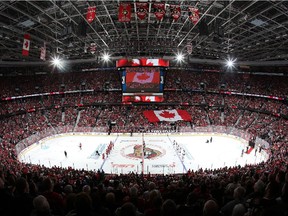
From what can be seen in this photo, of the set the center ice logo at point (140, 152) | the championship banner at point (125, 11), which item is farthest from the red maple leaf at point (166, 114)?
the championship banner at point (125, 11)

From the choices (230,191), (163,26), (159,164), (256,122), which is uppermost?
(163,26)

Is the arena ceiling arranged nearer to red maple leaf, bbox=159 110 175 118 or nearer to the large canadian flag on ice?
the large canadian flag on ice

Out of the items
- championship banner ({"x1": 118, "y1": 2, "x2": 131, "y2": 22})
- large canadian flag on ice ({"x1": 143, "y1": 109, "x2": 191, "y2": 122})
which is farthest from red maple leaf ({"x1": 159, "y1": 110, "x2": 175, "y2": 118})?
championship banner ({"x1": 118, "y1": 2, "x2": 131, "y2": 22})

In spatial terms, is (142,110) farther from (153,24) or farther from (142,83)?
(153,24)

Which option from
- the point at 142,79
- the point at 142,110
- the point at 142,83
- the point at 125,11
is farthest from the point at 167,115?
the point at 125,11

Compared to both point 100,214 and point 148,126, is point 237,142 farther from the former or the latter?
point 100,214

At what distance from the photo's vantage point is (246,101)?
46500 millimetres

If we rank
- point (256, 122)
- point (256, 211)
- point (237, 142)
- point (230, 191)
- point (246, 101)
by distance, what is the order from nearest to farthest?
point (256, 211), point (230, 191), point (237, 142), point (256, 122), point (246, 101)

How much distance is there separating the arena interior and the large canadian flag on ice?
0.77 ft

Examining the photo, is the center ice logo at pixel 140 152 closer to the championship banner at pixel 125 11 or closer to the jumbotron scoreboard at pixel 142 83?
the jumbotron scoreboard at pixel 142 83

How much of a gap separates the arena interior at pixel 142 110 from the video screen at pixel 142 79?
0.56 ft

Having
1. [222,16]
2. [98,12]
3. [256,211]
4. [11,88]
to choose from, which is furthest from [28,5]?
[11,88]

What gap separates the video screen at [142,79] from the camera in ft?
136

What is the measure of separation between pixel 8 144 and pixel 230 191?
28.2 m
